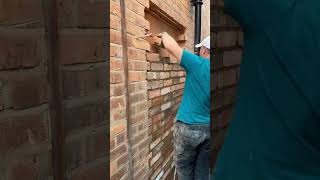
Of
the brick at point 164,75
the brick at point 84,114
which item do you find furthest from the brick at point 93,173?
the brick at point 164,75

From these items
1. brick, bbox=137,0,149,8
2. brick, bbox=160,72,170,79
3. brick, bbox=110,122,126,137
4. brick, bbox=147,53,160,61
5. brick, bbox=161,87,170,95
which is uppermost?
brick, bbox=137,0,149,8

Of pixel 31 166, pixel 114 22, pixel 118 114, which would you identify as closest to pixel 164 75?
pixel 118 114

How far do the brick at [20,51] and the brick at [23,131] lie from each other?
12cm

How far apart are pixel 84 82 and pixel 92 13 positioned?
218mm

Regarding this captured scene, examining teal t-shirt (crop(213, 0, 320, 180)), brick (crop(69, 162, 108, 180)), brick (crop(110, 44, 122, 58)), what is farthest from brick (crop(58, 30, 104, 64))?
brick (crop(110, 44, 122, 58))

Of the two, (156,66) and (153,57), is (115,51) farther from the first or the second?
(156,66)

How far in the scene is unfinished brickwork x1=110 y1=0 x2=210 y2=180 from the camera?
7.48 ft

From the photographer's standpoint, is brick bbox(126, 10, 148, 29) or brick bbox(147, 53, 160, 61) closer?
brick bbox(126, 10, 148, 29)

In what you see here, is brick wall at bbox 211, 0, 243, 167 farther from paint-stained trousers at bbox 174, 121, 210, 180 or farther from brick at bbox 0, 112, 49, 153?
paint-stained trousers at bbox 174, 121, 210, 180

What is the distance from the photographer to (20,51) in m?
0.98

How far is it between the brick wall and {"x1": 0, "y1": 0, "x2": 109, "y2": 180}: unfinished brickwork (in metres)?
0.37

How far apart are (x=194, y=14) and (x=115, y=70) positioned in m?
3.33

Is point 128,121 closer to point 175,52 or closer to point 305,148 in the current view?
point 175,52

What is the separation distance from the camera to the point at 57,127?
1139 millimetres
